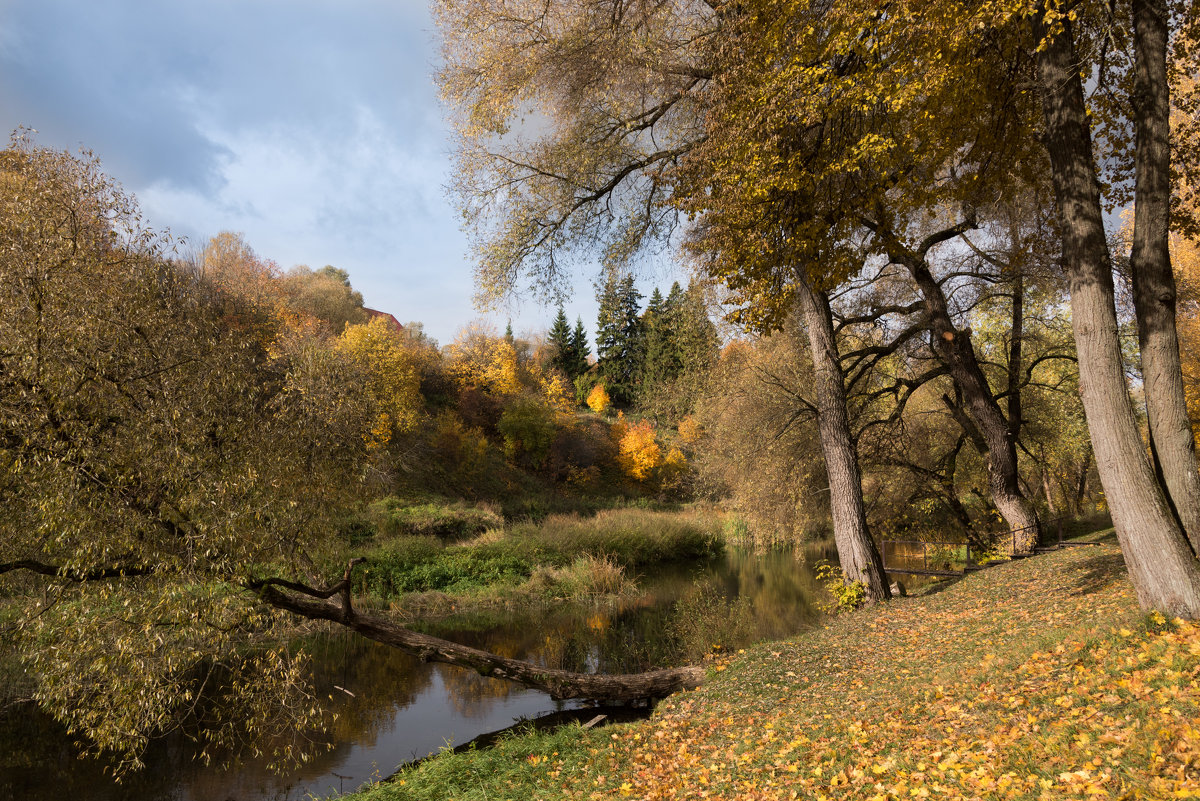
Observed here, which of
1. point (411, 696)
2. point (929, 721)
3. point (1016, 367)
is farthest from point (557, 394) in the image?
point (929, 721)

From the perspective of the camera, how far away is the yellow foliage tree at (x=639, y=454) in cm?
4378

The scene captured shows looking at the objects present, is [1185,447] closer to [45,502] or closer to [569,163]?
[569,163]

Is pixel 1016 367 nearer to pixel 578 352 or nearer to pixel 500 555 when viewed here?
pixel 500 555

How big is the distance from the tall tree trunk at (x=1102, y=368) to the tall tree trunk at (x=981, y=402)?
230 inches

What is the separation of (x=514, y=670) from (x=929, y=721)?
20.8 ft

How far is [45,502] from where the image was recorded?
6.04 m

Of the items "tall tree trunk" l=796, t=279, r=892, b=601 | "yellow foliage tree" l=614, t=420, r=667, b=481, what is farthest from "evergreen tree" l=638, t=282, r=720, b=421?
"yellow foliage tree" l=614, t=420, r=667, b=481

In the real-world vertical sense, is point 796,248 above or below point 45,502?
above

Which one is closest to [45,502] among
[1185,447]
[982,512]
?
[1185,447]

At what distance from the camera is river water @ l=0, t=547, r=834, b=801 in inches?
327

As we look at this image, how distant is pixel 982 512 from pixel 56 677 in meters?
19.4

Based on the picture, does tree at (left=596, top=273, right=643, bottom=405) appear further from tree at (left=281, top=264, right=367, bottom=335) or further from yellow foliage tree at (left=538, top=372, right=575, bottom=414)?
tree at (left=281, top=264, right=367, bottom=335)

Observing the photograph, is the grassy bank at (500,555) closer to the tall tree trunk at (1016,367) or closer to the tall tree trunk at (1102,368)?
the tall tree trunk at (1016,367)

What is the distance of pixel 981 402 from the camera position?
1247 cm
